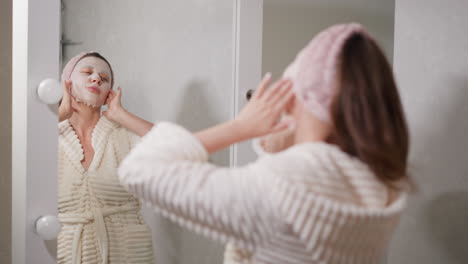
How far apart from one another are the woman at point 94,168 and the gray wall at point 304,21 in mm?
651

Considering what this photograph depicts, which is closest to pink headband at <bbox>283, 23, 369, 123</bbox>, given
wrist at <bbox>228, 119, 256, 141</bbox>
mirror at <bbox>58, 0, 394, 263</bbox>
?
wrist at <bbox>228, 119, 256, 141</bbox>

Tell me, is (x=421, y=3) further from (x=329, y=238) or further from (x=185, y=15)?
(x=329, y=238)

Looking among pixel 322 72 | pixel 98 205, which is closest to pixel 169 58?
pixel 98 205

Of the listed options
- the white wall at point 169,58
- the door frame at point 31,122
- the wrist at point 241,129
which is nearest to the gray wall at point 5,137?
the door frame at point 31,122

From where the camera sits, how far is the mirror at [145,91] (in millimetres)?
1026

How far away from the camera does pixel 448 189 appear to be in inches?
48.8

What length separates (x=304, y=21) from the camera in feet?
5.90

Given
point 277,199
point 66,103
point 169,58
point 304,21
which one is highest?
point 304,21

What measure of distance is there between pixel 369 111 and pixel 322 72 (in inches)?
3.6

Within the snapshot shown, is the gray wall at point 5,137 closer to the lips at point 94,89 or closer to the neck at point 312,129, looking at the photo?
the lips at point 94,89

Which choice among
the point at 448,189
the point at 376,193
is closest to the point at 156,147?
the point at 376,193

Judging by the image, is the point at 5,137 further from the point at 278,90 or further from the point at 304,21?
the point at 304,21

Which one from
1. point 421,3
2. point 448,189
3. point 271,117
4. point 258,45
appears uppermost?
point 421,3

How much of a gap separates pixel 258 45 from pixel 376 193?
0.81m
